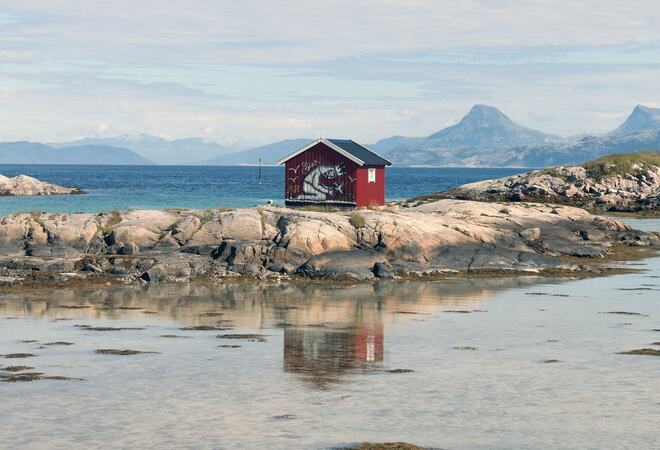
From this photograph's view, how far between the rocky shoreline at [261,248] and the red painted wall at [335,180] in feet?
38.1

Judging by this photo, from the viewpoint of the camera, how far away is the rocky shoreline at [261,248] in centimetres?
4425

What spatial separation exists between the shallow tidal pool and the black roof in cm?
2530

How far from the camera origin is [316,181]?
219 feet

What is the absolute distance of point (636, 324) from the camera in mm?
33125

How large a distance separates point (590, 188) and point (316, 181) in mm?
38674

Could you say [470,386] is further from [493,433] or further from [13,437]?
[13,437]

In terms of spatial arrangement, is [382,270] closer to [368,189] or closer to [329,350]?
[329,350]

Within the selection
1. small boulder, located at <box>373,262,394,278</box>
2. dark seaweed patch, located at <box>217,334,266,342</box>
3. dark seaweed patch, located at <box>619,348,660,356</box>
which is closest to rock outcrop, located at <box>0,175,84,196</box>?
small boulder, located at <box>373,262,394,278</box>

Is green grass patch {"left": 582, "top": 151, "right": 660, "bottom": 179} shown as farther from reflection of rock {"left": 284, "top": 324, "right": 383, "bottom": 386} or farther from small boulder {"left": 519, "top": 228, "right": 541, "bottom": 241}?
reflection of rock {"left": 284, "top": 324, "right": 383, "bottom": 386}

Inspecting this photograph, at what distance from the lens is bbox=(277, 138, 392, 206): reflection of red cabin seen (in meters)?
65.0

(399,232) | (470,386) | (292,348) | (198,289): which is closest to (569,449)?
(470,386)

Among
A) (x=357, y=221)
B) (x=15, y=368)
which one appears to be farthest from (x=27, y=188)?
(x=15, y=368)

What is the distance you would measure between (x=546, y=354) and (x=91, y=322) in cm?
1500

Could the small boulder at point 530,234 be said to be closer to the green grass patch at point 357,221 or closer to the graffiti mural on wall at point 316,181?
the green grass patch at point 357,221
